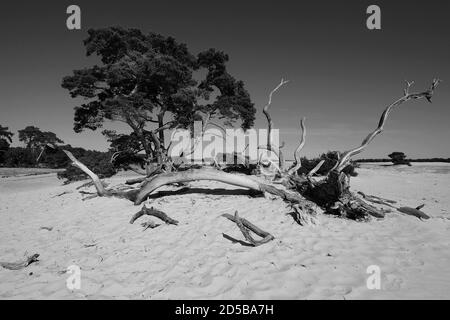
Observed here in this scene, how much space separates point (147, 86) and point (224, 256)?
12.9m

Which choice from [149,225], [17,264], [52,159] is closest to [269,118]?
[149,225]

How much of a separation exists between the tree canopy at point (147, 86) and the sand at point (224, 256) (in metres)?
8.49

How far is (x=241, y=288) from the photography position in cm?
Result: 334

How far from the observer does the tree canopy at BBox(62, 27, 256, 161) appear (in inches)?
542

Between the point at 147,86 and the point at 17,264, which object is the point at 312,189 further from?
the point at 147,86

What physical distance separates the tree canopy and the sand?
8.49 m

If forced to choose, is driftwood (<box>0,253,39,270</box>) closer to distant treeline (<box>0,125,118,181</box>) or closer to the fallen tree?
the fallen tree

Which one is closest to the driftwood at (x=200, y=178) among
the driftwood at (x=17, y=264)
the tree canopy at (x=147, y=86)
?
the driftwood at (x=17, y=264)

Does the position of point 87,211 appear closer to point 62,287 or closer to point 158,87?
point 62,287

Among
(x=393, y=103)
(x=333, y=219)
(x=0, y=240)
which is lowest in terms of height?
(x=0, y=240)

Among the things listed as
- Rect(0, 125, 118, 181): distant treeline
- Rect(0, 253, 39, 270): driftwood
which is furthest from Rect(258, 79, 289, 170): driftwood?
Rect(0, 125, 118, 181): distant treeline

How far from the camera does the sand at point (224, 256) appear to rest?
3.31 m

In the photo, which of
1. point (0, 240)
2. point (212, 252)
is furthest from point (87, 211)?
point (212, 252)
